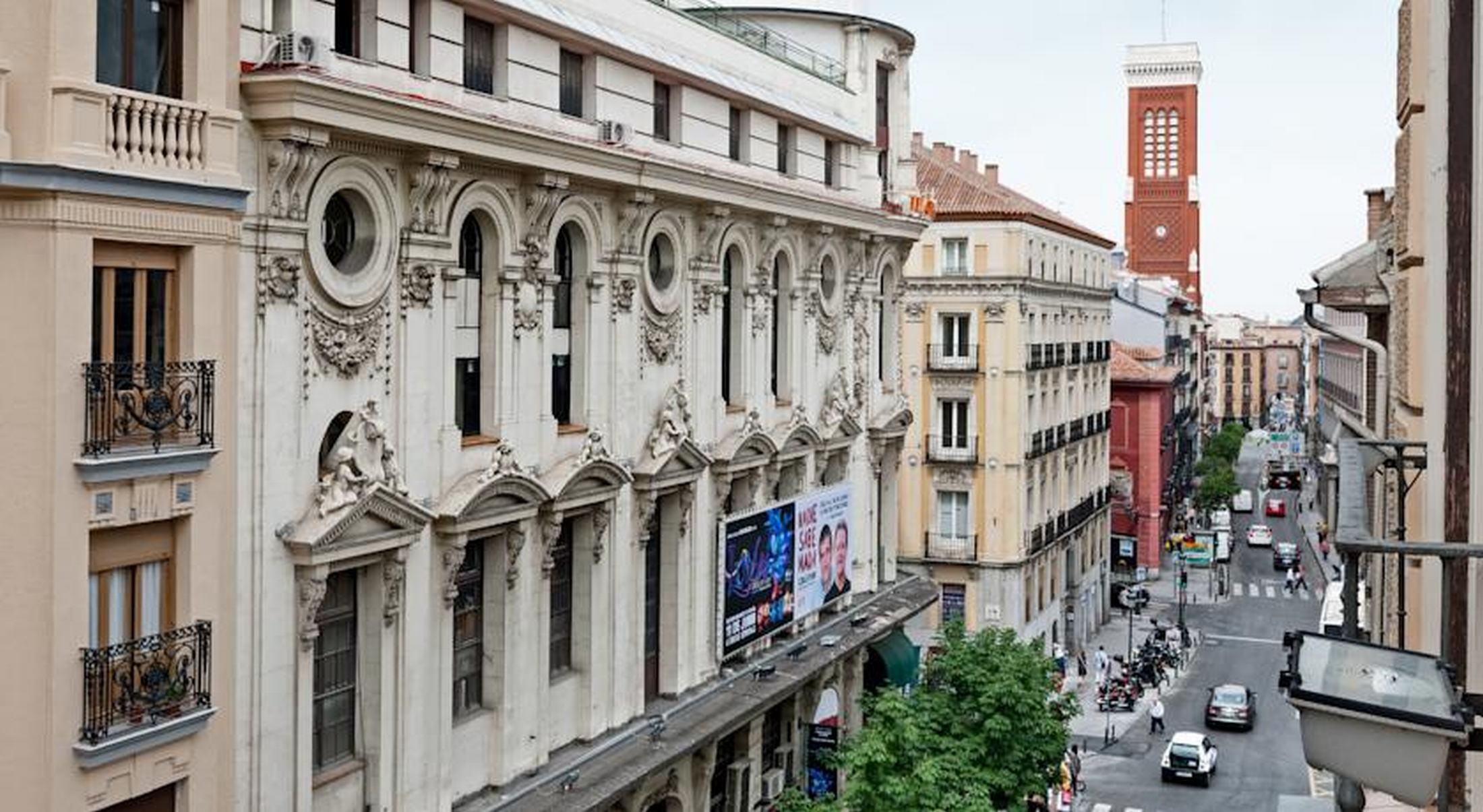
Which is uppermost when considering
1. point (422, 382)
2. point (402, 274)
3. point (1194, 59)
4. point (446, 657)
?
point (1194, 59)

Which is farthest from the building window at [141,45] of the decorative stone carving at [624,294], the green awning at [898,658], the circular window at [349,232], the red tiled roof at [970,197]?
the red tiled roof at [970,197]

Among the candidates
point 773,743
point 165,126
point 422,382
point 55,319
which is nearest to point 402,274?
point 422,382

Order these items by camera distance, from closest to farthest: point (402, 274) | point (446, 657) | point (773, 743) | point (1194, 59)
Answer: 1. point (402, 274)
2. point (446, 657)
3. point (773, 743)
4. point (1194, 59)

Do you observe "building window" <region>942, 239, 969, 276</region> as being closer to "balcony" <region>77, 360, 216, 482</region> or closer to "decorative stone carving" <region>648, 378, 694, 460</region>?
"decorative stone carving" <region>648, 378, 694, 460</region>

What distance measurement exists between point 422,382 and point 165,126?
238 inches

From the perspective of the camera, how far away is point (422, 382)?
20953mm

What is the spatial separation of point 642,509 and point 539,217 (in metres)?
6.80

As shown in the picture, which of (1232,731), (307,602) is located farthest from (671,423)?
(1232,731)

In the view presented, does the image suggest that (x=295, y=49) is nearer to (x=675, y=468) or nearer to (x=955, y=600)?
(x=675, y=468)

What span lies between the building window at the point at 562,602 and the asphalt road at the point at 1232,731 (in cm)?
1187

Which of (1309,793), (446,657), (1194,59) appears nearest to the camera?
(446,657)

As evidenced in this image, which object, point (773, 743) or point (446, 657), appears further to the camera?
point (773, 743)

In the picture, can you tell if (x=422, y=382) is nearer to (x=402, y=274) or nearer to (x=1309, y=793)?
(x=402, y=274)

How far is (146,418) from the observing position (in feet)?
51.0
